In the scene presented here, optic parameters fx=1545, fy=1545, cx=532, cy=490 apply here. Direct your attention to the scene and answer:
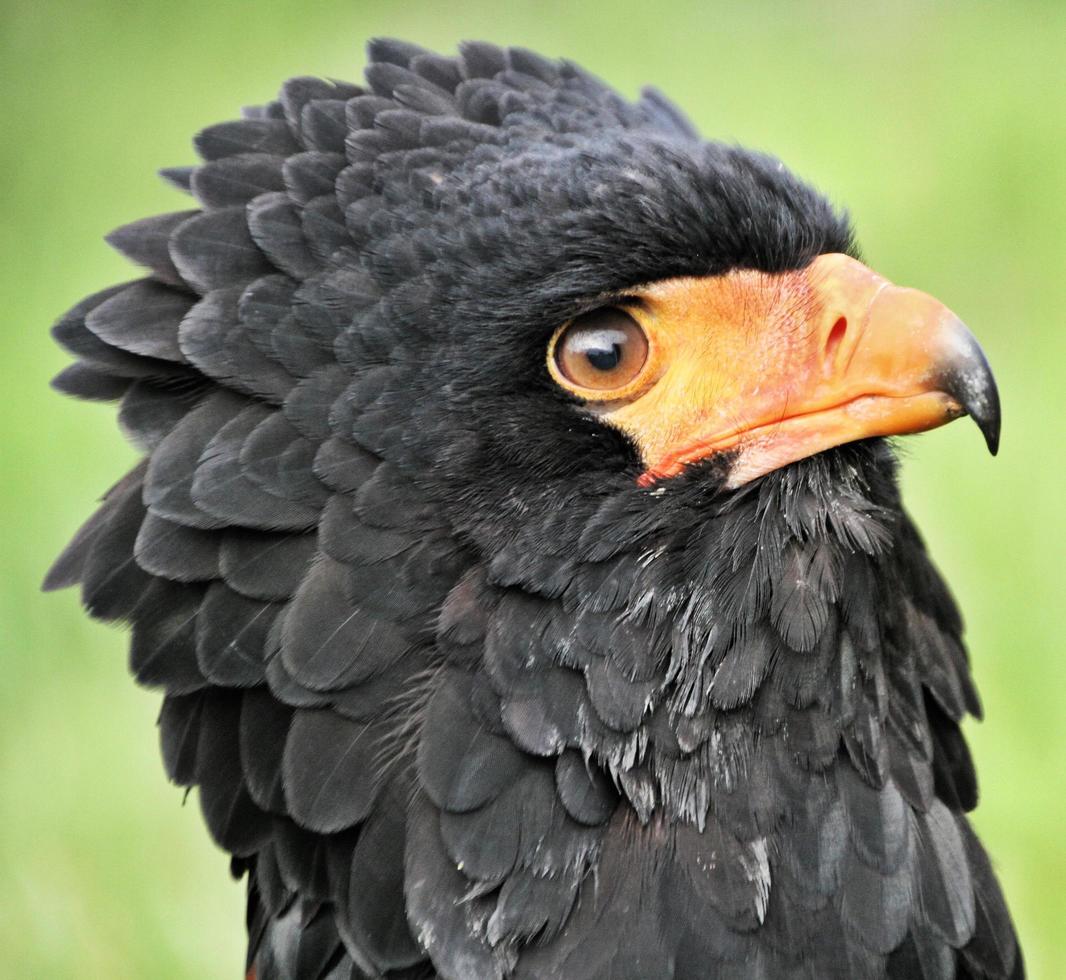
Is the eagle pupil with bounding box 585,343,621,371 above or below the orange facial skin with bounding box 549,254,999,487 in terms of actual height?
below

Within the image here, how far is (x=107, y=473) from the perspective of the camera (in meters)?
7.35

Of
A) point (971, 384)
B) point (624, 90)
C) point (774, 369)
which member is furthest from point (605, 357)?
point (624, 90)

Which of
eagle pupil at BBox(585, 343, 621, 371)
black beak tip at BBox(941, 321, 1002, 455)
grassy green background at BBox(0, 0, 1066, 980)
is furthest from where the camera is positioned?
grassy green background at BBox(0, 0, 1066, 980)

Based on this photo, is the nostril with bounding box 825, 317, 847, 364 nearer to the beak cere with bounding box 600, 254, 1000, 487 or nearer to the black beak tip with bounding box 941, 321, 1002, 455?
the beak cere with bounding box 600, 254, 1000, 487

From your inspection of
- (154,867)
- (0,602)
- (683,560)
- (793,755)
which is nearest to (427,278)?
(683,560)

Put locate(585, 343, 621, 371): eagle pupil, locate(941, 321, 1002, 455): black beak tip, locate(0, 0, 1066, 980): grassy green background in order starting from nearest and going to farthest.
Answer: locate(941, 321, 1002, 455): black beak tip
locate(585, 343, 621, 371): eagle pupil
locate(0, 0, 1066, 980): grassy green background

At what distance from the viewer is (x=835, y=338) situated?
3.27m

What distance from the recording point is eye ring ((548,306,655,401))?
10.6 feet

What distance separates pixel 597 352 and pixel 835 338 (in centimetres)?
51

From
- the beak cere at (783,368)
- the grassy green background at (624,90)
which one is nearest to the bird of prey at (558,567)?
the beak cere at (783,368)

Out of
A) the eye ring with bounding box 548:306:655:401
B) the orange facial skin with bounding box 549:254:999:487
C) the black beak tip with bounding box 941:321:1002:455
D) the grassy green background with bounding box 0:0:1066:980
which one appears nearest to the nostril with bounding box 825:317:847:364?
the orange facial skin with bounding box 549:254:999:487

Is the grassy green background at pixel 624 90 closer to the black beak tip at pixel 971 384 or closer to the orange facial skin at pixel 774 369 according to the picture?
the orange facial skin at pixel 774 369

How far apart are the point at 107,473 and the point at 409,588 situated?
4465 millimetres

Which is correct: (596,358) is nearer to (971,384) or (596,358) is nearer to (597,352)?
(597,352)
